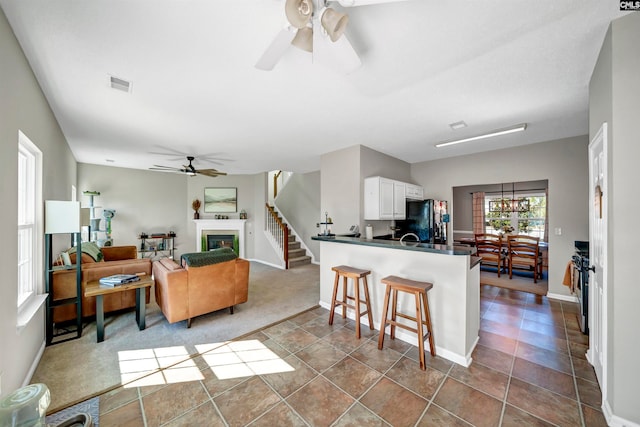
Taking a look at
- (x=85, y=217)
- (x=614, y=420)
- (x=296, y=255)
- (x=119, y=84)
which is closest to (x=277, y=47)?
(x=119, y=84)

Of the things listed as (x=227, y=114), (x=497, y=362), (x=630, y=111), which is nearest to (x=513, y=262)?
(x=497, y=362)

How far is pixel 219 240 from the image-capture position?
759 centimetres

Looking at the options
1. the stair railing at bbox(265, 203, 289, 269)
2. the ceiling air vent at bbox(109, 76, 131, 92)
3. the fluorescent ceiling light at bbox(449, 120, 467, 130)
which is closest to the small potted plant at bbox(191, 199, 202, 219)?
the stair railing at bbox(265, 203, 289, 269)

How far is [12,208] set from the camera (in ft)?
5.84

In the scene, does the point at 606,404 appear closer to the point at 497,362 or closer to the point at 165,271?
the point at 497,362

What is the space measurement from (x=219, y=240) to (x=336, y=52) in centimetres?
715

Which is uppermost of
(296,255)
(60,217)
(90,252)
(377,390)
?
(60,217)

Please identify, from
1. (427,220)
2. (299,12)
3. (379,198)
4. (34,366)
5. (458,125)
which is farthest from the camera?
(427,220)

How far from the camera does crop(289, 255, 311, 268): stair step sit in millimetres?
6509

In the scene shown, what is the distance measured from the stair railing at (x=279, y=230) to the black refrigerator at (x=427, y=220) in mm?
2905

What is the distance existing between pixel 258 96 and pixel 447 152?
12.8ft

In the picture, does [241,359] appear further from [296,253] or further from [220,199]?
[220,199]

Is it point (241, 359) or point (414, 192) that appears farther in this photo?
point (414, 192)

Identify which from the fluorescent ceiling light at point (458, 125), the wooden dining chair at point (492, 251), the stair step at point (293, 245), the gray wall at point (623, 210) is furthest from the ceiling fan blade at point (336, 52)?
the stair step at point (293, 245)
